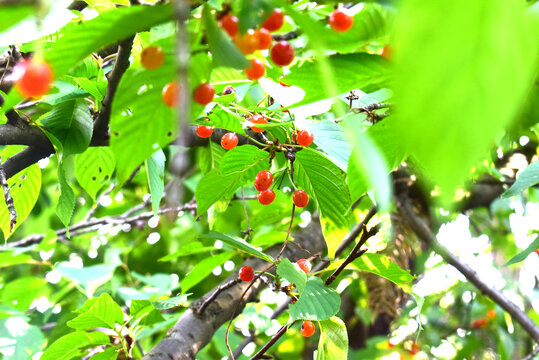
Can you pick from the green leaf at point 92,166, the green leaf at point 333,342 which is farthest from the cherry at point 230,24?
the green leaf at point 92,166

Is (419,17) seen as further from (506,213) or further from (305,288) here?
(506,213)

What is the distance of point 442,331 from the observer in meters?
2.69

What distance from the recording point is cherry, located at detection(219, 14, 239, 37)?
444 millimetres

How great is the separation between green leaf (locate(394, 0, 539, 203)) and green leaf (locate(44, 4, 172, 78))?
21 centimetres

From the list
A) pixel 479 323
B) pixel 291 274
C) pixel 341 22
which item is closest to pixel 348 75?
pixel 341 22

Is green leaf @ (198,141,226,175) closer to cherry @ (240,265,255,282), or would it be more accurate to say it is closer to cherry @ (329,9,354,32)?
cherry @ (240,265,255,282)

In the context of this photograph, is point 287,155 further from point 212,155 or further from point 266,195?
point 212,155

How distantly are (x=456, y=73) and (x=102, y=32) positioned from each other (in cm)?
29

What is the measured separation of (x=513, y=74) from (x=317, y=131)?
658 millimetres

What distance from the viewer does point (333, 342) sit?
3.02ft

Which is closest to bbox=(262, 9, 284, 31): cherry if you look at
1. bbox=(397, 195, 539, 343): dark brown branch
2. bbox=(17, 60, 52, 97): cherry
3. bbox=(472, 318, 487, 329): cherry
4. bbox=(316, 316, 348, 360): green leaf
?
bbox=(17, 60, 52, 97): cherry

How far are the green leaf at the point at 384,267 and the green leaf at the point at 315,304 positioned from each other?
10 cm

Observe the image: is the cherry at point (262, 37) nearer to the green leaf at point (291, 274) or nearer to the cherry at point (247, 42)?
the cherry at point (247, 42)

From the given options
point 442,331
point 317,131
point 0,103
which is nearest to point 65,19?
point 0,103
